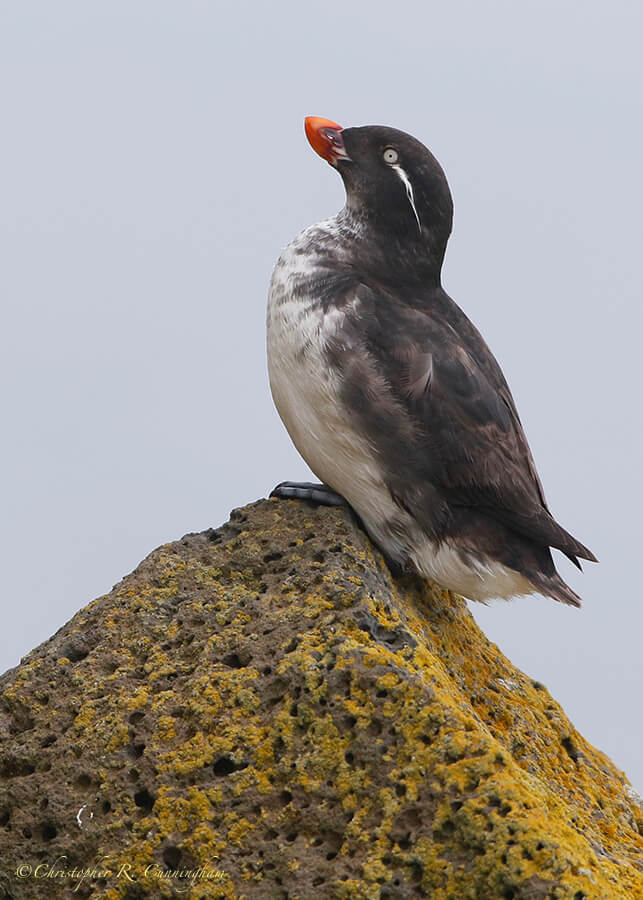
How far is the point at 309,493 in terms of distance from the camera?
5.30 metres

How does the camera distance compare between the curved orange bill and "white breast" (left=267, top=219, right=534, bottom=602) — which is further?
the curved orange bill

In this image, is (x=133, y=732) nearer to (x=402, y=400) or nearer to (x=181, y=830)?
(x=181, y=830)

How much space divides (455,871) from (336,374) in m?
2.24

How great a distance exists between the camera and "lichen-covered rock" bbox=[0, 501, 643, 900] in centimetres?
378

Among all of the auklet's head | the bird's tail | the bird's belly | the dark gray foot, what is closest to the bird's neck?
the auklet's head

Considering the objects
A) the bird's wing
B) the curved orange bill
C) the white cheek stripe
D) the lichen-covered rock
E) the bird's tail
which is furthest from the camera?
the curved orange bill

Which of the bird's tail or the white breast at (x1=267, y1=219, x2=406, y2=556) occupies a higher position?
the white breast at (x1=267, y1=219, x2=406, y2=556)

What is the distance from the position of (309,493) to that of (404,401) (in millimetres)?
560

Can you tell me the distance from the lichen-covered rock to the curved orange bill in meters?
1.77

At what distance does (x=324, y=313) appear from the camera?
5.37m

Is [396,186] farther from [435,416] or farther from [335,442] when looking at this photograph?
[335,442]

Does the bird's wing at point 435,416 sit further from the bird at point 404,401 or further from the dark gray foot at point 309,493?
the dark gray foot at point 309,493

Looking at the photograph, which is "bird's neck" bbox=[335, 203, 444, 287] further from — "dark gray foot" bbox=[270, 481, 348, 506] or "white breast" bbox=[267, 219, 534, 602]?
"dark gray foot" bbox=[270, 481, 348, 506]

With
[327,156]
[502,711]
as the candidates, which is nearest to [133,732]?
[502,711]
